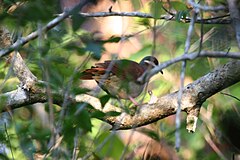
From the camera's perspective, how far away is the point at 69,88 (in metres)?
2.07

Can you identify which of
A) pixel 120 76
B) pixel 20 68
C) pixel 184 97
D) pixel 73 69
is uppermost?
pixel 73 69

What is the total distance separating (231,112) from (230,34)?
2.70ft

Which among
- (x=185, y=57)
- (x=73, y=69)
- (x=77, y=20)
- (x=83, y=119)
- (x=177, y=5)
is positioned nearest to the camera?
(x=77, y=20)

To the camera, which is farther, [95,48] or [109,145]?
[109,145]

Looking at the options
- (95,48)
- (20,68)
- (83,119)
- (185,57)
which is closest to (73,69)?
(83,119)

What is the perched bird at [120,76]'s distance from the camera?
2115 millimetres

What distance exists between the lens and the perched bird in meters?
2.12

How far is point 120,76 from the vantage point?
2457 millimetres

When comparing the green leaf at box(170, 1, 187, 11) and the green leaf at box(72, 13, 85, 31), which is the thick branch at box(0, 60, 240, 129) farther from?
the green leaf at box(72, 13, 85, 31)

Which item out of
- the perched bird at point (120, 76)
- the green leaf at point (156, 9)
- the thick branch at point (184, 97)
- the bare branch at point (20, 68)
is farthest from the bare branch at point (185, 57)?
the bare branch at point (20, 68)

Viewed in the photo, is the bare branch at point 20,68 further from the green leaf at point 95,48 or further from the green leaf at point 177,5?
the green leaf at point 95,48

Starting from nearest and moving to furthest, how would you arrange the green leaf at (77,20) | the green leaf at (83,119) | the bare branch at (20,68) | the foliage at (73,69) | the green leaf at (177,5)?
the green leaf at (77,20) < the foliage at (73,69) < the green leaf at (83,119) < the green leaf at (177,5) < the bare branch at (20,68)

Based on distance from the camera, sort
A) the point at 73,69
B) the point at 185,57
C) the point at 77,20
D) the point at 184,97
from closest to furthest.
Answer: the point at 77,20
the point at 185,57
the point at 73,69
the point at 184,97

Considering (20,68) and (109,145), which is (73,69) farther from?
(20,68)
